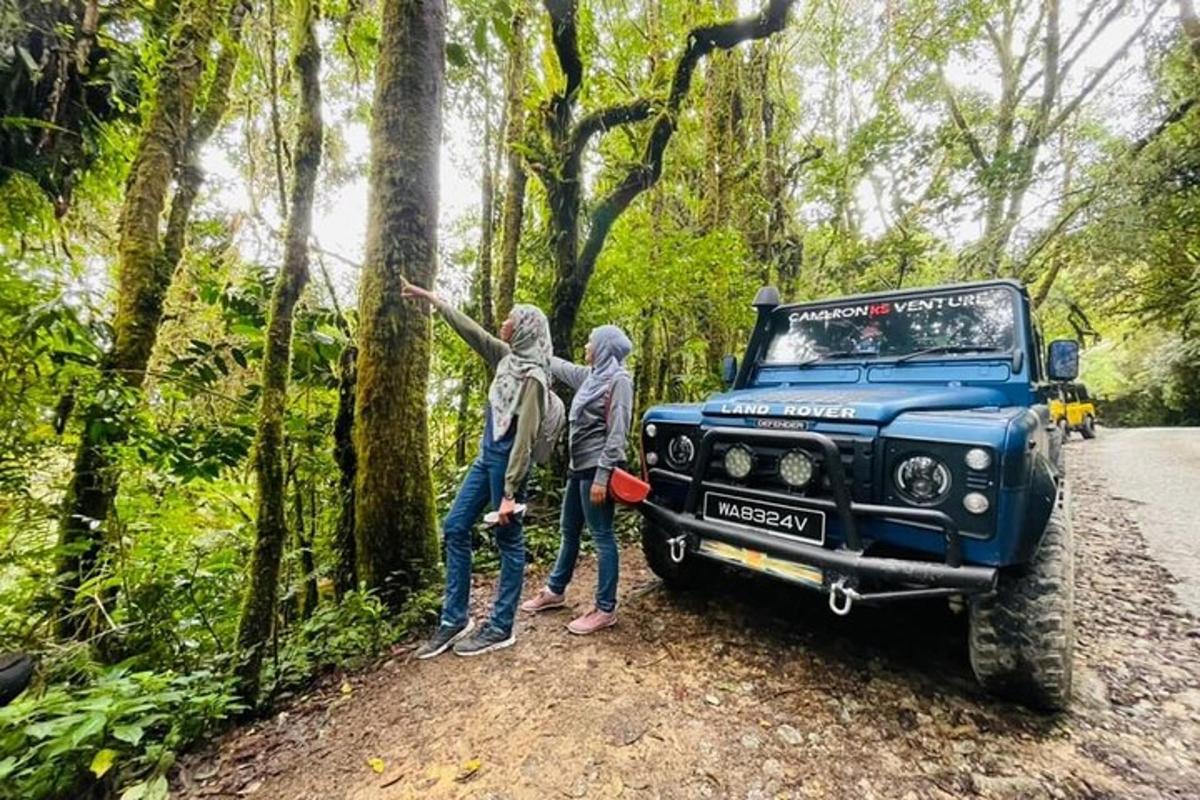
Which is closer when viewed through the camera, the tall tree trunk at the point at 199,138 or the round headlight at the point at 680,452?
the round headlight at the point at 680,452

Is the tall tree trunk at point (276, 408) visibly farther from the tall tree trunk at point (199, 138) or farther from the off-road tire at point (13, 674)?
the tall tree trunk at point (199, 138)

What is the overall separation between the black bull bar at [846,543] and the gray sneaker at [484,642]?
47.8 inches

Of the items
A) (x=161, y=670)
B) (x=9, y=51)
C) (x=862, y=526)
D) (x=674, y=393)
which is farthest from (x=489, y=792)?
(x=674, y=393)

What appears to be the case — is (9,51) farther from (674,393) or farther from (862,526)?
(674,393)

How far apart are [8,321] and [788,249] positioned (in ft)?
33.7

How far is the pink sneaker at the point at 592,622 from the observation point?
325 centimetres

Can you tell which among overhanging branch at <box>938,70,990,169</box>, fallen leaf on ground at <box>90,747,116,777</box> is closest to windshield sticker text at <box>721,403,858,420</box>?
fallen leaf on ground at <box>90,747,116,777</box>

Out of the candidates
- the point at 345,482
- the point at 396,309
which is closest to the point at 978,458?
the point at 396,309

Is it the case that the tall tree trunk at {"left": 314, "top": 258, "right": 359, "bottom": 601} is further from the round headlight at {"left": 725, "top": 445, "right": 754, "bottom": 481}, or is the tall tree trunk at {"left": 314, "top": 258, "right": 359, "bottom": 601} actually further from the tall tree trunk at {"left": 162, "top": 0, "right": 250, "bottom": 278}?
the round headlight at {"left": 725, "top": 445, "right": 754, "bottom": 481}

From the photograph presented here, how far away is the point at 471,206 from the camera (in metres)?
8.20

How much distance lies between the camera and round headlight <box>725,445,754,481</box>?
3.01 meters

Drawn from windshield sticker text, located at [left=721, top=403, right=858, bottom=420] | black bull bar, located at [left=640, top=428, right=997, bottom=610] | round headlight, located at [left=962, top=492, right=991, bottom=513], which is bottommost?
black bull bar, located at [left=640, top=428, right=997, bottom=610]

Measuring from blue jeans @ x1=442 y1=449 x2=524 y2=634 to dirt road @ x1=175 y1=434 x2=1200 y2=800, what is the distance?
9.9 inches

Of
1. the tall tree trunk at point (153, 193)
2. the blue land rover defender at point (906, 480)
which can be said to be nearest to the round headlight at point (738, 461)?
the blue land rover defender at point (906, 480)
